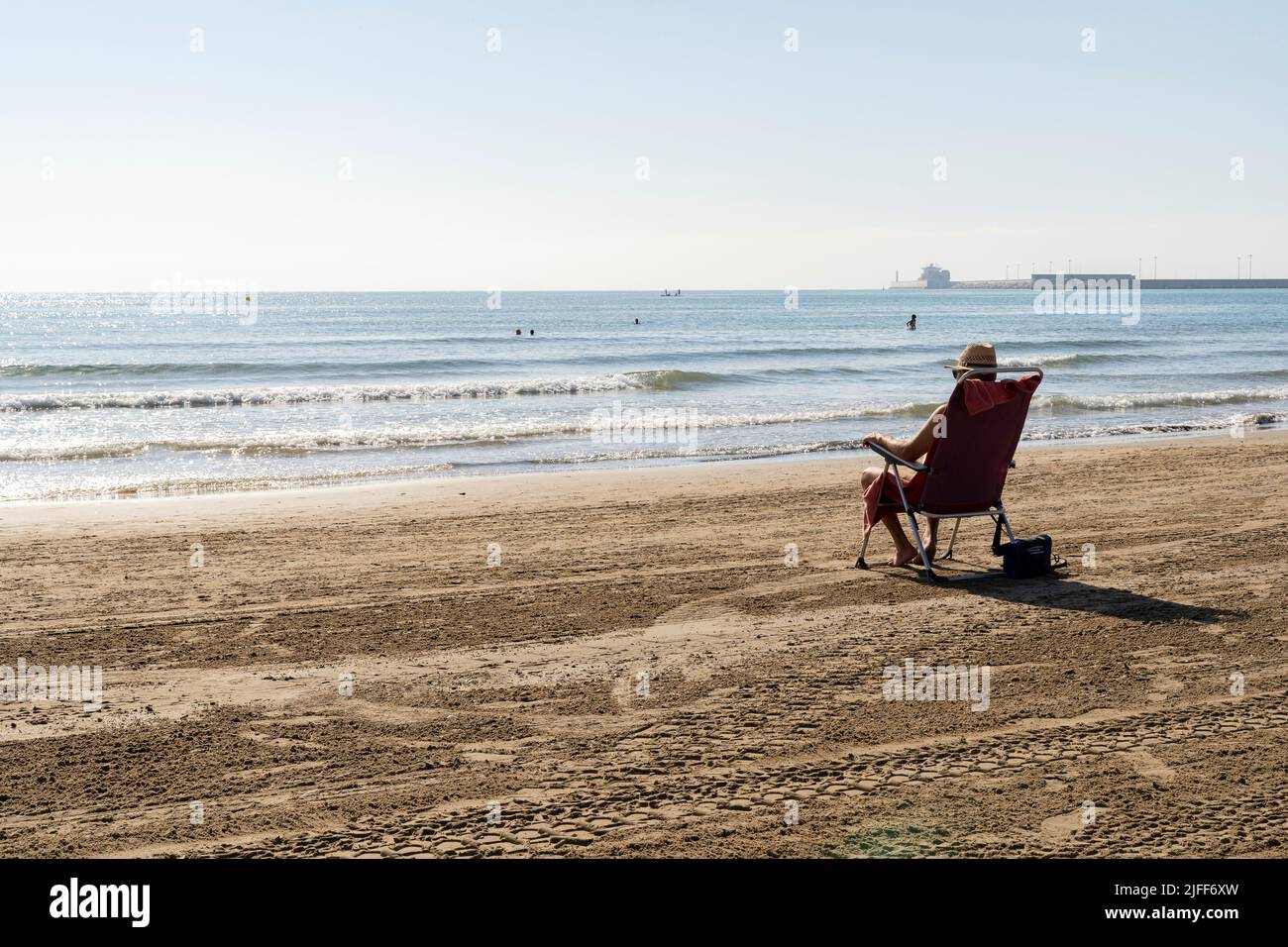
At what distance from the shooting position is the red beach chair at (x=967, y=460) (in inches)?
275

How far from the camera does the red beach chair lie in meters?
6.99

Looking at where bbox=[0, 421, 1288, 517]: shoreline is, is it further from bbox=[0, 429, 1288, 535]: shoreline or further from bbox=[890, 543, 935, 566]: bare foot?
bbox=[890, 543, 935, 566]: bare foot

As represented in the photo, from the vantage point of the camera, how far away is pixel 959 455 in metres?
7.14

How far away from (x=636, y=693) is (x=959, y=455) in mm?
3172

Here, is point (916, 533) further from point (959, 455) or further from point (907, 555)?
point (959, 455)

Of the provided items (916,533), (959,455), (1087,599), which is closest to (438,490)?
(916,533)

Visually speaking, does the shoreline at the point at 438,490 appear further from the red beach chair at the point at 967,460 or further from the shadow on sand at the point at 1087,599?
the shadow on sand at the point at 1087,599

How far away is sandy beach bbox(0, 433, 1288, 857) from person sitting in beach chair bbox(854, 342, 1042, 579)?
424 mm

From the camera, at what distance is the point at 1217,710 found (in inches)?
180

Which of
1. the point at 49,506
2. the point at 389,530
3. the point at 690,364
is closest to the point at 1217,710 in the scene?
the point at 389,530

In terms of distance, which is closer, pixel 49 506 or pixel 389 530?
pixel 389 530
